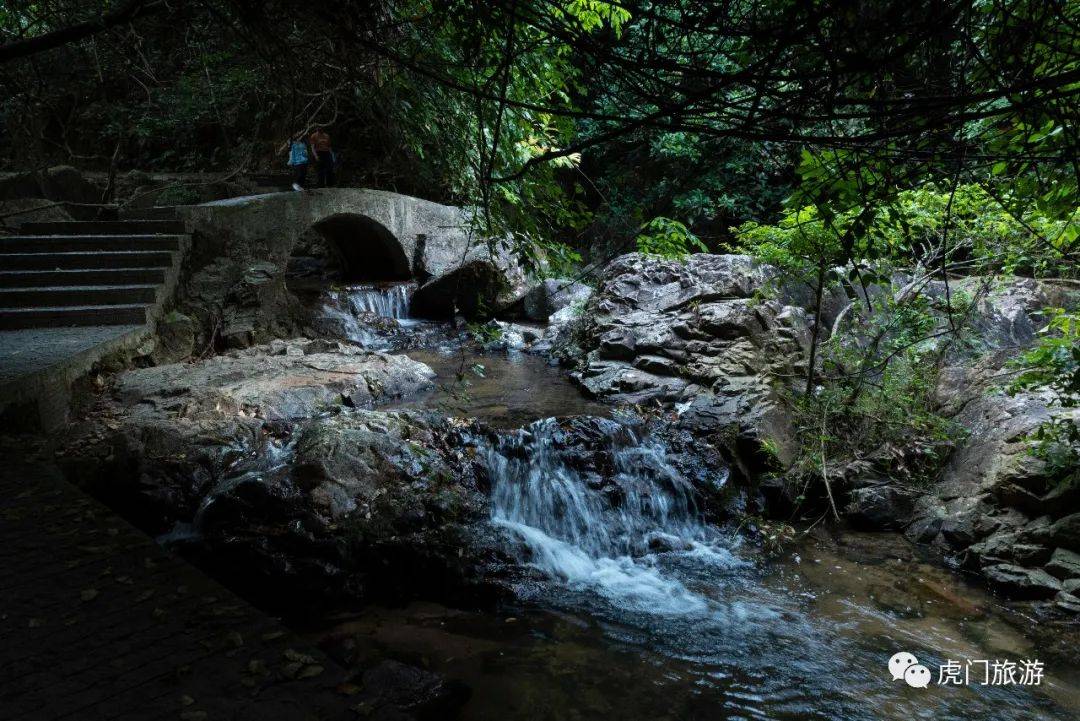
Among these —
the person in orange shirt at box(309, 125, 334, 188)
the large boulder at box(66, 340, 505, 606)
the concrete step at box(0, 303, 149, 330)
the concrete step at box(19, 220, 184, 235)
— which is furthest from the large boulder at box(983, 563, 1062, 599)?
the person in orange shirt at box(309, 125, 334, 188)

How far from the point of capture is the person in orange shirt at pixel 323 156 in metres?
10.7

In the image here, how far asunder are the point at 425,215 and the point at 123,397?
8419 mm

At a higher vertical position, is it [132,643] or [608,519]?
[132,643]

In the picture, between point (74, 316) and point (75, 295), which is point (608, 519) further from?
point (75, 295)

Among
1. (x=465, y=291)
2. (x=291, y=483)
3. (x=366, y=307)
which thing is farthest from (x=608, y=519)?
(x=366, y=307)

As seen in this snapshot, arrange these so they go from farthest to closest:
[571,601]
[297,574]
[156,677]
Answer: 1. [571,601]
2. [297,574]
3. [156,677]

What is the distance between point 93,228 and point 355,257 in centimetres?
621

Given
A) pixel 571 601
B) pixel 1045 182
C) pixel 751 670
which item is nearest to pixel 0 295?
pixel 571 601

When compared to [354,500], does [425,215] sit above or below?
above

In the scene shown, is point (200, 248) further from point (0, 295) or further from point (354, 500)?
point (354, 500)

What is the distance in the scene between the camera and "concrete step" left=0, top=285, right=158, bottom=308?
6770mm

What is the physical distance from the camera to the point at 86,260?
7.57 m

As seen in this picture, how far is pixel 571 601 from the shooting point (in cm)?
444

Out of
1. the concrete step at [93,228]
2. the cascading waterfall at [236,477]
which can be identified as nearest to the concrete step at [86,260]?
the concrete step at [93,228]
